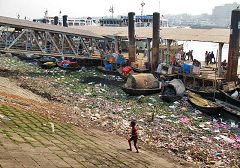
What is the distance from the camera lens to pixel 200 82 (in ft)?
80.8

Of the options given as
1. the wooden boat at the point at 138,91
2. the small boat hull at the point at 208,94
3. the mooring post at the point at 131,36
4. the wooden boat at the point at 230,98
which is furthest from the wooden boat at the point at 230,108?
the mooring post at the point at 131,36

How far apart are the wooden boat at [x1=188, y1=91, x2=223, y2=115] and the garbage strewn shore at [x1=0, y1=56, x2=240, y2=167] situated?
1.17ft

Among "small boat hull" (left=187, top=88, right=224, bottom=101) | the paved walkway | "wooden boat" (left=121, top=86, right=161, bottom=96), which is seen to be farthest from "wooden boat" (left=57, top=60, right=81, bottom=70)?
the paved walkway

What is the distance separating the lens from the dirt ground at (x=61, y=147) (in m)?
7.66

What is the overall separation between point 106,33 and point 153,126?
26.0 meters

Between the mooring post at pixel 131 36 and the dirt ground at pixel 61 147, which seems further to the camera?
the mooring post at pixel 131 36

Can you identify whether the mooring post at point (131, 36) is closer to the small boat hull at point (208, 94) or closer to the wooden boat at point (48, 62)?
the wooden boat at point (48, 62)

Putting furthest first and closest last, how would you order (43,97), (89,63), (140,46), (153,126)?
1. (140,46)
2. (89,63)
3. (43,97)
4. (153,126)

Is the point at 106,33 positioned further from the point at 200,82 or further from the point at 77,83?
the point at 200,82

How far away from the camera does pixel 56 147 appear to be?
892 cm

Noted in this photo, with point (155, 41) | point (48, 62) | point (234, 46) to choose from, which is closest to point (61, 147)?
point (234, 46)

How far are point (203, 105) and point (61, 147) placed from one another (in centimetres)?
1216

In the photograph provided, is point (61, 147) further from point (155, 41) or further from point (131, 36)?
point (131, 36)

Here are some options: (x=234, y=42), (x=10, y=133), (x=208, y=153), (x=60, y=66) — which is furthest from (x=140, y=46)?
(x=10, y=133)
